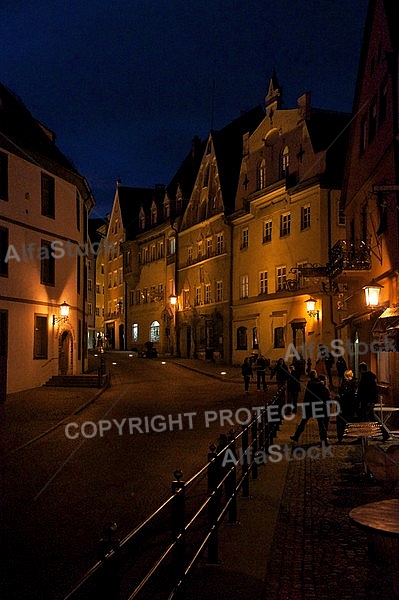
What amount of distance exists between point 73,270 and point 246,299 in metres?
14.4

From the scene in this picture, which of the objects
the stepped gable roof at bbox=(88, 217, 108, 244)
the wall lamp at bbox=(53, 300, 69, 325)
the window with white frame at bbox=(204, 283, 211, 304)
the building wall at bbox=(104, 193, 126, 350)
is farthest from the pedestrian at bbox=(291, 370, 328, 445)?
the stepped gable roof at bbox=(88, 217, 108, 244)

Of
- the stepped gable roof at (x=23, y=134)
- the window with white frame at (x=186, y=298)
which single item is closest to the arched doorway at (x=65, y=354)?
the stepped gable roof at (x=23, y=134)

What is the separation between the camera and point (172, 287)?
5903cm

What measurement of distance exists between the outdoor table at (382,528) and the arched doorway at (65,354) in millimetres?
28411

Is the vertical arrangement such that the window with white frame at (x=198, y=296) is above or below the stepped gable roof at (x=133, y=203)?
below

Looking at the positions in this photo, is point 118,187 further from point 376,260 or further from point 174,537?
point 174,537

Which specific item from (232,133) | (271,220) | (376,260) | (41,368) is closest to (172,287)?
(232,133)

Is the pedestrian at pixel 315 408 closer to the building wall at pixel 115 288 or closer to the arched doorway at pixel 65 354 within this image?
the arched doorway at pixel 65 354

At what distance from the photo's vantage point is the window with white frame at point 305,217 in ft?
129

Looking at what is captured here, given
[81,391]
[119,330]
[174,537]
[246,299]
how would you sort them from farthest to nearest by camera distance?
1. [119,330]
2. [246,299]
3. [81,391]
4. [174,537]

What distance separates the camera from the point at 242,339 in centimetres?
4659

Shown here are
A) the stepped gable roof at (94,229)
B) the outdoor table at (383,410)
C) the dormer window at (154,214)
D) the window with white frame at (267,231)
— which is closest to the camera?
the outdoor table at (383,410)

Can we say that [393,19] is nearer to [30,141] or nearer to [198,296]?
[30,141]

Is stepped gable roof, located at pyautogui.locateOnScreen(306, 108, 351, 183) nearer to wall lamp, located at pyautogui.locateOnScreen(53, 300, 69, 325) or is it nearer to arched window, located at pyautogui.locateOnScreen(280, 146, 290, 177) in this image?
arched window, located at pyautogui.locateOnScreen(280, 146, 290, 177)
